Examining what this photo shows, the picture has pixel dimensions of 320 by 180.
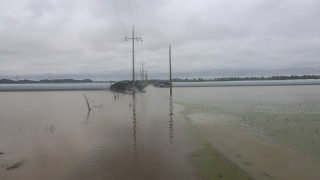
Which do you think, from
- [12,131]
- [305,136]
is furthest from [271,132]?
[12,131]

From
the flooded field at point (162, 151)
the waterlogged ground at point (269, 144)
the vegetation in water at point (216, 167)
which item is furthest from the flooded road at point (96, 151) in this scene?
the waterlogged ground at point (269, 144)

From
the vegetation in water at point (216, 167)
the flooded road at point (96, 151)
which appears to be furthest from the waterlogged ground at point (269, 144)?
the flooded road at point (96, 151)

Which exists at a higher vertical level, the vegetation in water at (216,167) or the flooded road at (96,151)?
the flooded road at (96,151)

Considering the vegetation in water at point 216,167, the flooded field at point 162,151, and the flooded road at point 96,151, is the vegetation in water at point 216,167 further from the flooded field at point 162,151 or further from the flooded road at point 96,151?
the flooded road at point 96,151

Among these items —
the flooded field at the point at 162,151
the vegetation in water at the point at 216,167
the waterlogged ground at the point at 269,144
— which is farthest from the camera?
the waterlogged ground at the point at 269,144

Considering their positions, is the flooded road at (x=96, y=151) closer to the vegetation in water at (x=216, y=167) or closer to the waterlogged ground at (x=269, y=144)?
the vegetation in water at (x=216, y=167)

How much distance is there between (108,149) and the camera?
13.3m

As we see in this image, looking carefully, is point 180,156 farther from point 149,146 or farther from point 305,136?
point 305,136

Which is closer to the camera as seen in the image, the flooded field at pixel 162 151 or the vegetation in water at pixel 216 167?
the vegetation in water at pixel 216 167

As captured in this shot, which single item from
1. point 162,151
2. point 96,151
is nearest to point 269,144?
point 162,151

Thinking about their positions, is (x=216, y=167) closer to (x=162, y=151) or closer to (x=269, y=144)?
(x=162, y=151)

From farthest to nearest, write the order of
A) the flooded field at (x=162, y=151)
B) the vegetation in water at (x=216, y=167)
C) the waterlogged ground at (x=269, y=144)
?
the waterlogged ground at (x=269, y=144), the flooded field at (x=162, y=151), the vegetation in water at (x=216, y=167)

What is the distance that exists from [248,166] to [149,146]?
16.0 ft

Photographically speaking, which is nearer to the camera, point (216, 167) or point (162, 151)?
point (216, 167)
